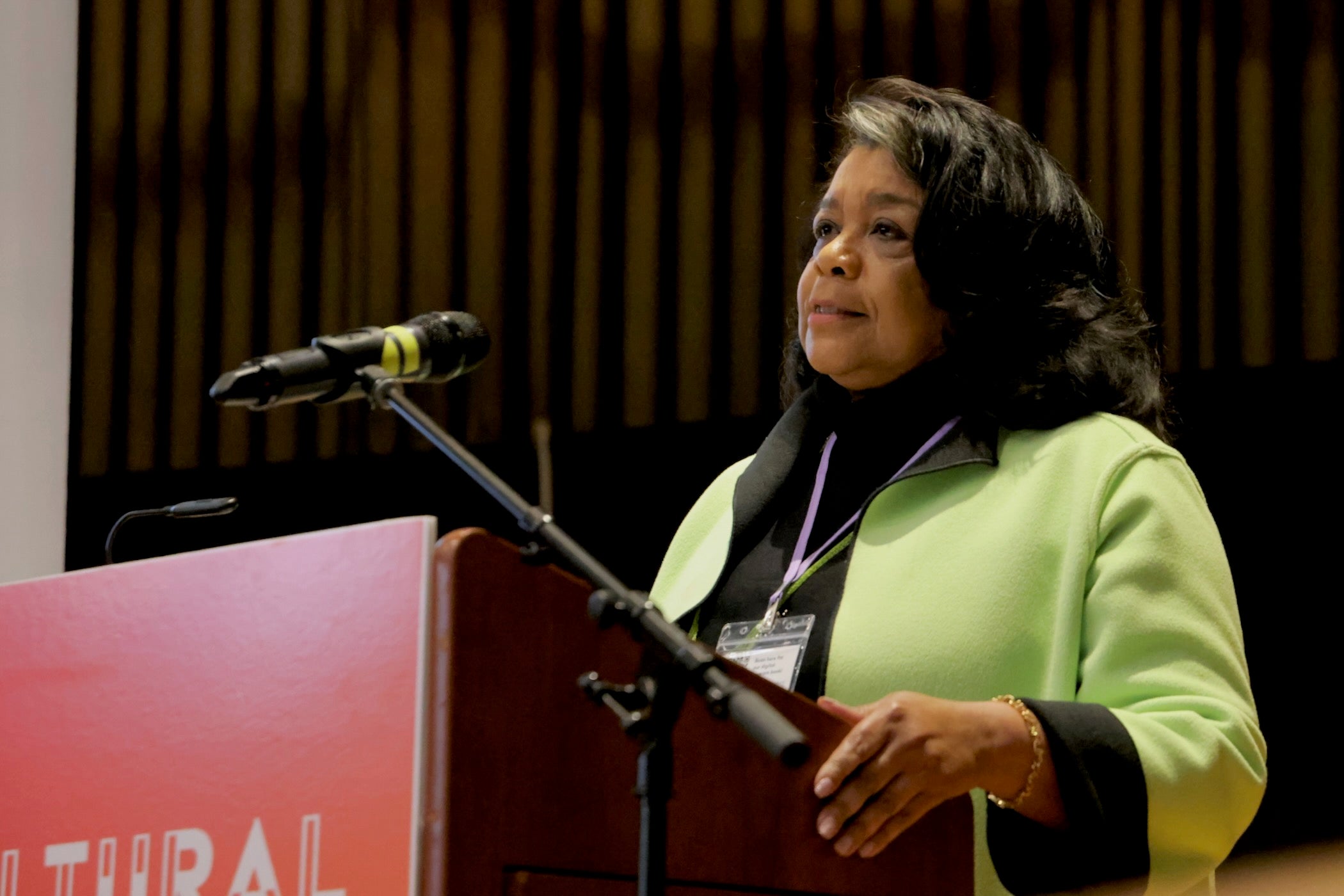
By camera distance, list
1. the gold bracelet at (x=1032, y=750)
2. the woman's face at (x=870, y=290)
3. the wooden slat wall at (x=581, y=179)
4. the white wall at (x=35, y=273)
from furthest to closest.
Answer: the white wall at (x=35, y=273) < the wooden slat wall at (x=581, y=179) < the woman's face at (x=870, y=290) < the gold bracelet at (x=1032, y=750)

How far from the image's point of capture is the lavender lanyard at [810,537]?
162 cm

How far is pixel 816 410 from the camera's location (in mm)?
1871

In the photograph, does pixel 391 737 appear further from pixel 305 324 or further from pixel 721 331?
pixel 305 324

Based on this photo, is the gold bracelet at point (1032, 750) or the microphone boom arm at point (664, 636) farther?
the gold bracelet at point (1032, 750)

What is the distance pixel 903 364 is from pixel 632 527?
122cm

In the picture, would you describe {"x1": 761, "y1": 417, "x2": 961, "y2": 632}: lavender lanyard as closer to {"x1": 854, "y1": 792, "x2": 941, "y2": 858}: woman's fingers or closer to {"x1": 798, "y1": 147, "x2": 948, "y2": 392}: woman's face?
{"x1": 798, "y1": 147, "x2": 948, "y2": 392}: woman's face

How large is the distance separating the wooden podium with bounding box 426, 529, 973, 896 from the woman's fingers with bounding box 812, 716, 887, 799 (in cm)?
2

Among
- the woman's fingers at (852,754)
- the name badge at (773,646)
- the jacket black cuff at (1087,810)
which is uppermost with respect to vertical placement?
the name badge at (773,646)

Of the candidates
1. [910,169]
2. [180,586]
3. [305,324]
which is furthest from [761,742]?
[305,324]

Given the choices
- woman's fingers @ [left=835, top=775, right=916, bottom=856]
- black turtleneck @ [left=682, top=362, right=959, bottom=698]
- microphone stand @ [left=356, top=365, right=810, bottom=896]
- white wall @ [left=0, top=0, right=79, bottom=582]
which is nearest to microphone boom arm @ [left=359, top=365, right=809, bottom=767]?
microphone stand @ [left=356, top=365, right=810, bottom=896]

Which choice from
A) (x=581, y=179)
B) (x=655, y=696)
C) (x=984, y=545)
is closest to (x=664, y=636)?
(x=655, y=696)

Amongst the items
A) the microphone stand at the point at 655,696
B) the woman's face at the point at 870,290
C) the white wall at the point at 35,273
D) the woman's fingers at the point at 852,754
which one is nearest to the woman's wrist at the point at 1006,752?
the woman's fingers at the point at 852,754

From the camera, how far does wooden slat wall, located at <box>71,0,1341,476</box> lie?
2.91 metres

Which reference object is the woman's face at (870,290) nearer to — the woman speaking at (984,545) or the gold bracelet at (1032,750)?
the woman speaking at (984,545)
